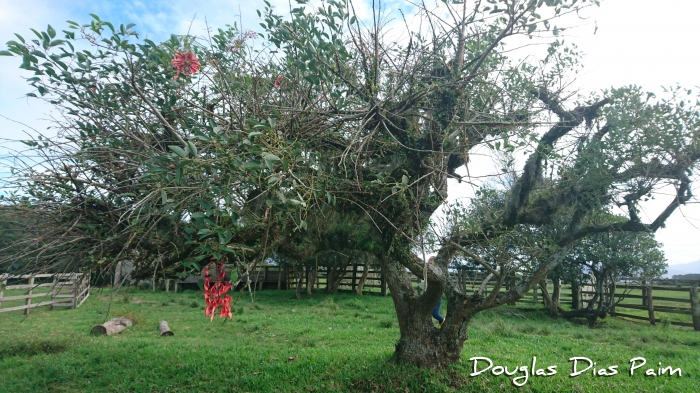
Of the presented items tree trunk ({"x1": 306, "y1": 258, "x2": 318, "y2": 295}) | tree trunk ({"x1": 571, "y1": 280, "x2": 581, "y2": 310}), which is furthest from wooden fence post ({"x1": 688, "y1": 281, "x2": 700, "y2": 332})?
tree trunk ({"x1": 306, "y1": 258, "x2": 318, "y2": 295})

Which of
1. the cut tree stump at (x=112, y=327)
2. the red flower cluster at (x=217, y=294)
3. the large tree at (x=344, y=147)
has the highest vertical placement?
the large tree at (x=344, y=147)

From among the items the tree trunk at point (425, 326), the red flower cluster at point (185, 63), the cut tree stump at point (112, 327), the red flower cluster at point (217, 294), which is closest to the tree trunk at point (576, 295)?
the tree trunk at point (425, 326)

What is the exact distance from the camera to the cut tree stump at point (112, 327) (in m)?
8.67

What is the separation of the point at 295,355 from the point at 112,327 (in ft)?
15.4

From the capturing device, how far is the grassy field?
5160 millimetres

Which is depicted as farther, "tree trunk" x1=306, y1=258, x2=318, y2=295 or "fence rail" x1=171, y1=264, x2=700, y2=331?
"tree trunk" x1=306, y1=258, x2=318, y2=295

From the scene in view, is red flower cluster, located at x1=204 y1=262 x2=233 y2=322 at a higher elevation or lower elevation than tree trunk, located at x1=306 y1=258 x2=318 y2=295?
higher

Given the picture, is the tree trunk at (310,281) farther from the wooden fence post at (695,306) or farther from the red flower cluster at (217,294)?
the red flower cluster at (217,294)

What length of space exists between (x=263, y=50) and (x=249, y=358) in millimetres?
4571

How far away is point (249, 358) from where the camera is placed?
21.4 ft

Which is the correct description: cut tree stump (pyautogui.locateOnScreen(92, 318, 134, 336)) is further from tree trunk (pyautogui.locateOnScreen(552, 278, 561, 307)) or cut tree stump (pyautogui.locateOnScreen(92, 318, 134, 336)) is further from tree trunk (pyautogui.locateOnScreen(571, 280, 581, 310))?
tree trunk (pyautogui.locateOnScreen(571, 280, 581, 310))

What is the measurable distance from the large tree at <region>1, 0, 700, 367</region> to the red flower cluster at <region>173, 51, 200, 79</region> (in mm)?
18

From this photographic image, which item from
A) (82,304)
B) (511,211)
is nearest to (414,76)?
(511,211)

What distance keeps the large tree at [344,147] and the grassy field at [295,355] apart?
0.88 m
